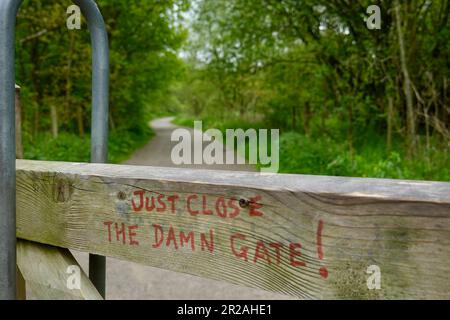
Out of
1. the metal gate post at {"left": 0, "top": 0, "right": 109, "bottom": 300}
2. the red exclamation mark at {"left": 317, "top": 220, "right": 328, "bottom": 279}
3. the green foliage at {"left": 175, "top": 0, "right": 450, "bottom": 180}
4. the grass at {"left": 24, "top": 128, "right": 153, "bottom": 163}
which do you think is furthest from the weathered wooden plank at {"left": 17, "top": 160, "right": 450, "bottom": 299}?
the grass at {"left": 24, "top": 128, "right": 153, "bottom": 163}

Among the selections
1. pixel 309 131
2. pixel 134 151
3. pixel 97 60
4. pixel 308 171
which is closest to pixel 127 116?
pixel 134 151

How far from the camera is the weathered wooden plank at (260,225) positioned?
2.29ft

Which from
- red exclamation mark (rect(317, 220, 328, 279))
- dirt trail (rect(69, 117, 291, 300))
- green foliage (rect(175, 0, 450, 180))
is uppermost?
green foliage (rect(175, 0, 450, 180))

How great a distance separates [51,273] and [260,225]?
65 cm

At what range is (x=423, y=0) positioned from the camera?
8.47 m

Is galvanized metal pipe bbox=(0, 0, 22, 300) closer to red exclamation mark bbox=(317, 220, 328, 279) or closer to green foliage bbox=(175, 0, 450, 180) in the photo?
red exclamation mark bbox=(317, 220, 328, 279)

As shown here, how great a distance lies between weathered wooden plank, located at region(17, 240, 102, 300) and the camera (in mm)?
1080

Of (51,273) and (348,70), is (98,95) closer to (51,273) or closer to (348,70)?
(51,273)

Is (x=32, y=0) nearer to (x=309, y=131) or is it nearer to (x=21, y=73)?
(x=21, y=73)

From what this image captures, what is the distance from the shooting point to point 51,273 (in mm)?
1114

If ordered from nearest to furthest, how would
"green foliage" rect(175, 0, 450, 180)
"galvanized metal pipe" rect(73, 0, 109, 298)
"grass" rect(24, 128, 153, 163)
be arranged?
"galvanized metal pipe" rect(73, 0, 109, 298) → "green foliage" rect(175, 0, 450, 180) → "grass" rect(24, 128, 153, 163)

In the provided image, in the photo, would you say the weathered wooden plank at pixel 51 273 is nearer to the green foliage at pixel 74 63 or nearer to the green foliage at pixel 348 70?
the green foliage at pixel 348 70

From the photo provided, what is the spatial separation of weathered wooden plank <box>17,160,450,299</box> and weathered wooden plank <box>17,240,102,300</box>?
50 mm

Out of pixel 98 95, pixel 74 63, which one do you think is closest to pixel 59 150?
pixel 74 63
